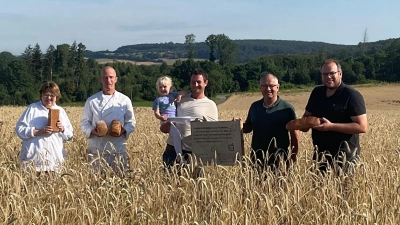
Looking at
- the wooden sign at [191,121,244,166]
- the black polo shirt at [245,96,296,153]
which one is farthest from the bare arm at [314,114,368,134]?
the wooden sign at [191,121,244,166]

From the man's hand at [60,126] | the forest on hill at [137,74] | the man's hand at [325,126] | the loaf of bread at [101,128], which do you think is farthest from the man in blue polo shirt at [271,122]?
the forest on hill at [137,74]

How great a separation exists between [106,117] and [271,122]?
6.23 ft

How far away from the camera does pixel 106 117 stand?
559 centimetres

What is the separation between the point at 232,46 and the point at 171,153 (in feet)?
415

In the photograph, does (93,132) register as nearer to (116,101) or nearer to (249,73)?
(116,101)

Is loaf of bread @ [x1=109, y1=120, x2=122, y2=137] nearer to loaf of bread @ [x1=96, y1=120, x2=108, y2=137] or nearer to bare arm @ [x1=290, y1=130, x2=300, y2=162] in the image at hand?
loaf of bread @ [x1=96, y1=120, x2=108, y2=137]

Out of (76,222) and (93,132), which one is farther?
(93,132)

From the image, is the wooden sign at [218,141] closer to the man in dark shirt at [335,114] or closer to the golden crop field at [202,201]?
the golden crop field at [202,201]

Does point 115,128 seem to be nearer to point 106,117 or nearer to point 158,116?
point 106,117

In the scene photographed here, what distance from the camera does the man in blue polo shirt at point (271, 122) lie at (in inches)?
207

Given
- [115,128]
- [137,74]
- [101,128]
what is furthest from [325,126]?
[137,74]

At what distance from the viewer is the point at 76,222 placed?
3.59 m

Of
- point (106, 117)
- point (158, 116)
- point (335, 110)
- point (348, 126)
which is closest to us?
point (348, 126)

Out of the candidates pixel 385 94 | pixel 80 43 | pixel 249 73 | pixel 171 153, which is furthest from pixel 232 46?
pixel 171 153
